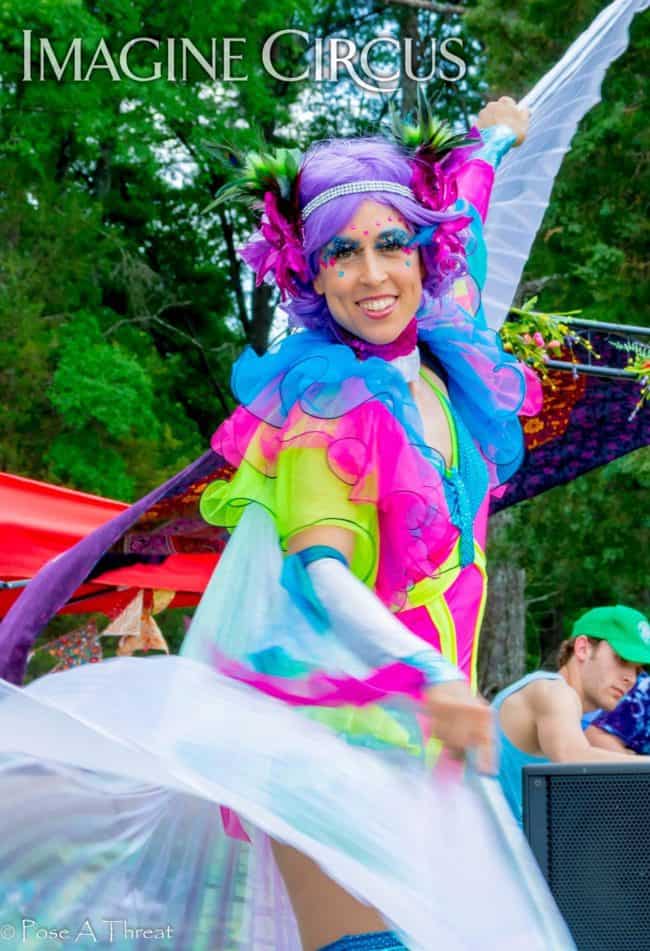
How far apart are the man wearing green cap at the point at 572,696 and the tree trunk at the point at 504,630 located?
5.76 metres

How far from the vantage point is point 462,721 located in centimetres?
165

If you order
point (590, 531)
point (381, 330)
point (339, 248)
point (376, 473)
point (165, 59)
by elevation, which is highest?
point (165, 59)

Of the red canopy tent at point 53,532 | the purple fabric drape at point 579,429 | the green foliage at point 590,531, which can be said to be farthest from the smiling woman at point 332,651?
the green foliage at point 590,531

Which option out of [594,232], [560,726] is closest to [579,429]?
[560,726]

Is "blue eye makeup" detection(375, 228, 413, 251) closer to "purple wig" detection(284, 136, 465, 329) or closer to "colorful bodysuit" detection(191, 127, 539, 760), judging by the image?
"purple wig" detection(284, 136, 465, 329)

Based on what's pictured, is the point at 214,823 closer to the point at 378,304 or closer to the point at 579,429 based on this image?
the point at 378,304

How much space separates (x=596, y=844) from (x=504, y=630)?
7410 millimetres

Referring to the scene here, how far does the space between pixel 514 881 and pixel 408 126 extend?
3.87 feet

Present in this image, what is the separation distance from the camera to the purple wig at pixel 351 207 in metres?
2.16

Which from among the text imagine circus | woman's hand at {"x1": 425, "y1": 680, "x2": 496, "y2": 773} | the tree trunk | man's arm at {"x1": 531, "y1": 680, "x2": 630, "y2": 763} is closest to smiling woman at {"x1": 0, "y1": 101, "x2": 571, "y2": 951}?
woman's hand at {"x1": 425, "y1": 680, "x2": 496, "y2": 773}

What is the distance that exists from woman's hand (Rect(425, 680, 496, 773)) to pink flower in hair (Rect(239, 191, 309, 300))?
0.82 meters

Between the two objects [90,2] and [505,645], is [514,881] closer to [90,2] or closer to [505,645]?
[505,645]

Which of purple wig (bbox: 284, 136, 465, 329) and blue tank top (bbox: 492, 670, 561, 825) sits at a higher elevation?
purple wig (bbox: 284, 136, 465, 329)

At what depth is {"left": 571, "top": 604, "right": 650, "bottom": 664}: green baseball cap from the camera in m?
3.94
